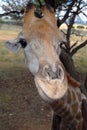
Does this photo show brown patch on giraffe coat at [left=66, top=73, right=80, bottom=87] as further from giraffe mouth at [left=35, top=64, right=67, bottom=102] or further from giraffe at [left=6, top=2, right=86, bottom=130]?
giraffe mouth at [left=35, top=64, right=67, bottom=102]

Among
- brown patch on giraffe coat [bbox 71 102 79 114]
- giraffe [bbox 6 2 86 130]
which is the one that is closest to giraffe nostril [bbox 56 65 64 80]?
giraffe [bbox 6 2 86 130]

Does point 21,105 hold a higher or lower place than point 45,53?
lower

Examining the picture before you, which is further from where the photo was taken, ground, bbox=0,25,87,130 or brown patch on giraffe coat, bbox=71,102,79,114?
ground, bbox=0,25,87,130

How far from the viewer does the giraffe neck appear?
2654mm

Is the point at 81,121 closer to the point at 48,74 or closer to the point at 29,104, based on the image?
the point at 48,74

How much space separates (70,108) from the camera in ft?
9.09

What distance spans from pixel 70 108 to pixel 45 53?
609 mm

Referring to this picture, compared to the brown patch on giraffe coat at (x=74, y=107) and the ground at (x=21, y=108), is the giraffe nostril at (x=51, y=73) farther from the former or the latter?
the ground at (x=21, y=108)

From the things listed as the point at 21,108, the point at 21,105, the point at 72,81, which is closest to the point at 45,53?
the point at 72,81

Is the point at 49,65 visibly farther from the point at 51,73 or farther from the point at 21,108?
the point at 21,108

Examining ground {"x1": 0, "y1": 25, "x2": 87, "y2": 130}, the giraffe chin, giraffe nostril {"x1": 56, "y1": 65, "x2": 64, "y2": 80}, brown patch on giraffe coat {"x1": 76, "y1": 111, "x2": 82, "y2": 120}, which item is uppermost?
giraffe nostril {"x1": 56, "y1": 65, "x2": 64, "y2": 80}

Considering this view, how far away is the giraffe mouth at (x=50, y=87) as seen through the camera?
2.15 metres

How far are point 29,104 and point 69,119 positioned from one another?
4.28 meters

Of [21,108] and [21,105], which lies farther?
[21,105]
